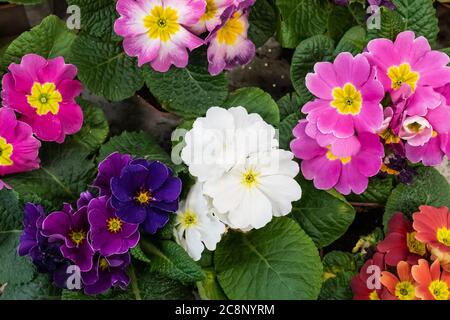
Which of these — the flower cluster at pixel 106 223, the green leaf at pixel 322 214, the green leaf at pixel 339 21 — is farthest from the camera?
the green leaf at pixel 339 21

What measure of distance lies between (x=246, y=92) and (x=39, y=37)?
516 millimetres

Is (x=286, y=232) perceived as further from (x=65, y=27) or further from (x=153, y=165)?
(x=65, y=27)

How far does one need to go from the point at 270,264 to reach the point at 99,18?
2.34 feet

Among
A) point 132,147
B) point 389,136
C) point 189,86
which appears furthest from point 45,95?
point 389,136

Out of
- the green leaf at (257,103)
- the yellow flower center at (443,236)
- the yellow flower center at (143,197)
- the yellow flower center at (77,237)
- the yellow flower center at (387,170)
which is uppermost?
the green leaf at (257,103)

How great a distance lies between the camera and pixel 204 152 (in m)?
1.44

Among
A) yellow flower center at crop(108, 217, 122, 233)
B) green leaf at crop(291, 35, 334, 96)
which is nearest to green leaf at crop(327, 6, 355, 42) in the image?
green leaf at crop(291, 35, 334, 96)

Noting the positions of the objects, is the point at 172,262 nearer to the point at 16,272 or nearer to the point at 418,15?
the point at 16,272

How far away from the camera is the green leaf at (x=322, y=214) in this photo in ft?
5.35

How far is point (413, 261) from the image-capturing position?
1.56 meters

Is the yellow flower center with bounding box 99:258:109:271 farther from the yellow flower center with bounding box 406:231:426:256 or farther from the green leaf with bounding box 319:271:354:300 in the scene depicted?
the yellow flower center with bounding box 406:231:426:256

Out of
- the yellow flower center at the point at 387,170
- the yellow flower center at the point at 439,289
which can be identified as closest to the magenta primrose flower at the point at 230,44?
the yellow flower center at the point at 387,170

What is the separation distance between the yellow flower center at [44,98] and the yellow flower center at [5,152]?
0.12 meters

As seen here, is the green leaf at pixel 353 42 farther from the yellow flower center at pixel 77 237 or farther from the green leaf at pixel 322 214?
the yellow flower center at pixel 77 237
